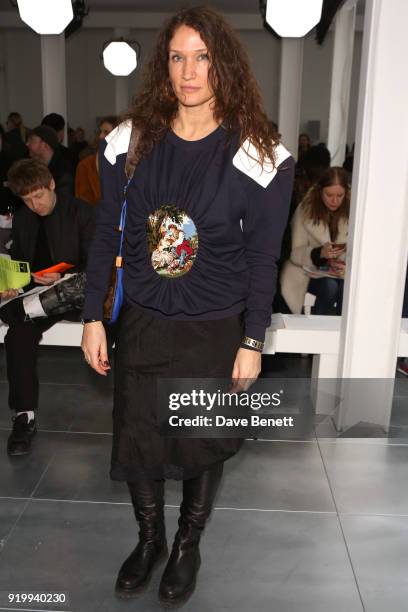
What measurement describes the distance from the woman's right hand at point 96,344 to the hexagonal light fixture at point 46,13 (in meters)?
3.51

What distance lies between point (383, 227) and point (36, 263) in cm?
172

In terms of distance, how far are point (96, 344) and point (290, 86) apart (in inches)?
319

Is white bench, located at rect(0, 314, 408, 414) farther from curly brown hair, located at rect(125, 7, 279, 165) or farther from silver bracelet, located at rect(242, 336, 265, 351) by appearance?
curly brown hair, located at rect(125, 7, 279, 165)

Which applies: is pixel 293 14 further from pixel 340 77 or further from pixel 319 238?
pixel 340 77

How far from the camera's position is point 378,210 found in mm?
2953

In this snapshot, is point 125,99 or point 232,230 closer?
point 232,230

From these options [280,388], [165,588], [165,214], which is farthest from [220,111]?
[165,588]

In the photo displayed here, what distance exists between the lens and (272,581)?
212 cm

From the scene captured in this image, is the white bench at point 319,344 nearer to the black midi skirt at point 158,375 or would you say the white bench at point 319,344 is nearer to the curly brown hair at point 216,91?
the black midi skirt at point 158,375

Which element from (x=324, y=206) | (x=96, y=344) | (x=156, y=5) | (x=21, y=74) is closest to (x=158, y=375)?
(x=96, y=344)

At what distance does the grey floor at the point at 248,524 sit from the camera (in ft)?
6.79

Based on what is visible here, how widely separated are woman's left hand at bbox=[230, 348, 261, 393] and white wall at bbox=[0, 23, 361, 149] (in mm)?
12812

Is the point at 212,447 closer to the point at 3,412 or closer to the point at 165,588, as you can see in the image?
the point at 165,588

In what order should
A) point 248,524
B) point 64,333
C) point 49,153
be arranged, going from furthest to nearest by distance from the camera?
point 49,153 < point 64,333 < point 248,524
